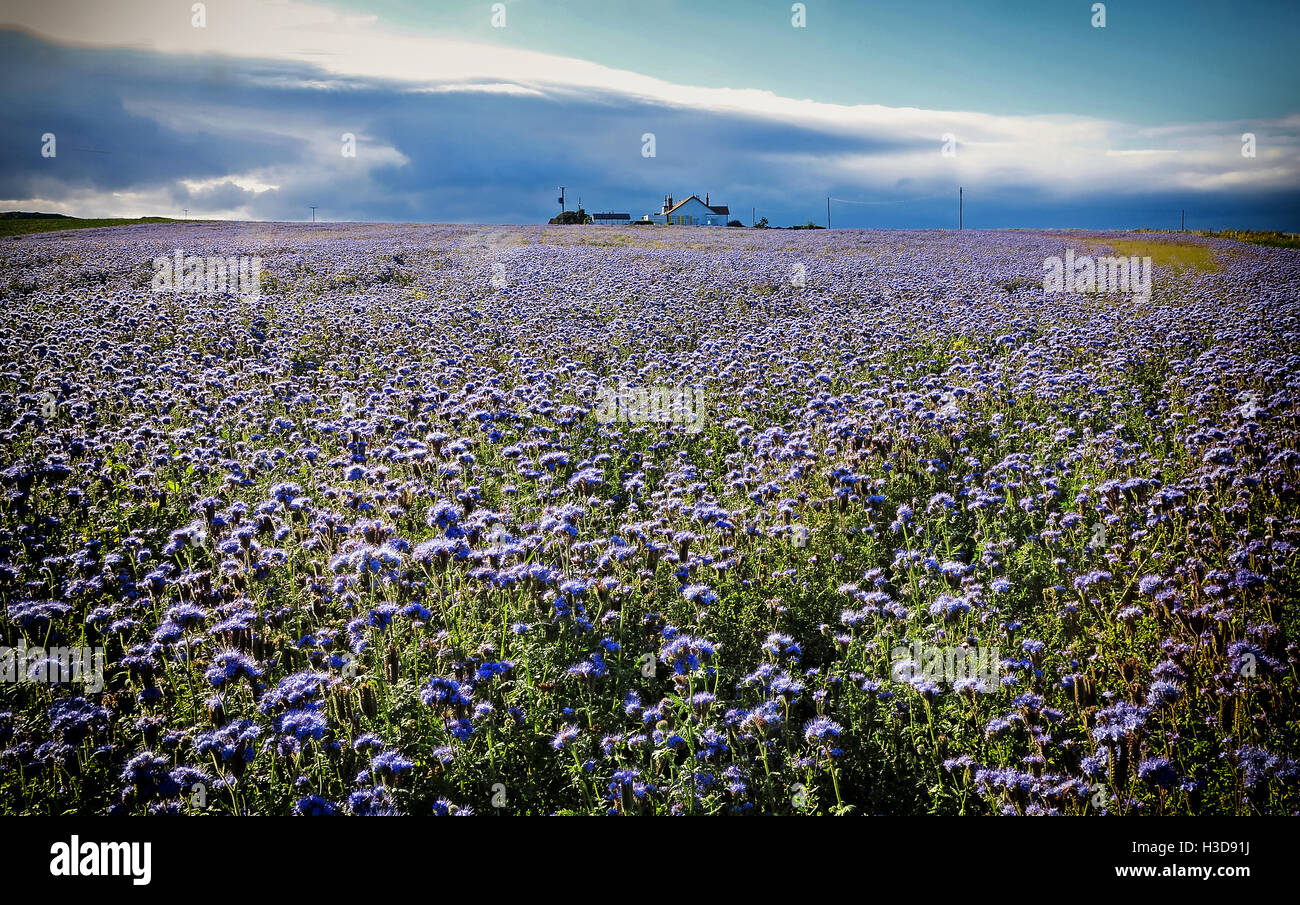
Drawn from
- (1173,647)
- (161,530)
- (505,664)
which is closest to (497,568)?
(505,664)

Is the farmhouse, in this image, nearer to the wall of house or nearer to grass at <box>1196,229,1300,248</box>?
the wall of house

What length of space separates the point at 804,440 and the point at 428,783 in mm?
5239

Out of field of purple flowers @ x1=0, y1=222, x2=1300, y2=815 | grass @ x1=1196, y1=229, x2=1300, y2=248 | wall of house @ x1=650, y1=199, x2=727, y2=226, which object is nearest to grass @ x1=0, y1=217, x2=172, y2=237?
field of purple flowers @ x1=0, y1=222, x2=1300, y2=815

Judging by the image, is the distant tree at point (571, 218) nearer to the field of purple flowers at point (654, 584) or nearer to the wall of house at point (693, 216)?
the wall of house at point (693, 216)

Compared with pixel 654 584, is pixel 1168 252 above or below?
above

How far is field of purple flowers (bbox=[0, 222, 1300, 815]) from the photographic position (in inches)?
142

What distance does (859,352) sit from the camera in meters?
12.7

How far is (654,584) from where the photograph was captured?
5402 millimetres

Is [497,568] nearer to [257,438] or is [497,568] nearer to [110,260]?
[257,438]

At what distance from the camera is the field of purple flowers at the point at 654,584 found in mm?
3611

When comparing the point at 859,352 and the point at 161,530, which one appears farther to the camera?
the point at 859,352

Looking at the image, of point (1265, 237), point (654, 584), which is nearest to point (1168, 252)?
point (1265, 237)

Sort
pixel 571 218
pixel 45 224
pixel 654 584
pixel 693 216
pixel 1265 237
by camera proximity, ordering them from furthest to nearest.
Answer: pixel 693 216 → pixel 571 218 → pixel 45 224 → pixel 1265 237 → pixel 654 584

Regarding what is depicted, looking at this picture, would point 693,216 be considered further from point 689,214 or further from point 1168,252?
point 1168,252
